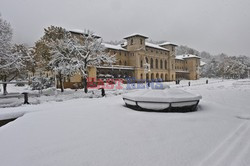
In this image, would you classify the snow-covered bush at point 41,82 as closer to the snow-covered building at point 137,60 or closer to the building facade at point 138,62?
the building facade at point 138,62

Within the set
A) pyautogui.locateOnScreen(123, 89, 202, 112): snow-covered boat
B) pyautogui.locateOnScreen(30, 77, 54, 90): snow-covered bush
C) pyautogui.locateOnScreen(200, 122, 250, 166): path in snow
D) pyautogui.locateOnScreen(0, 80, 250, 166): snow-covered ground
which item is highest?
pyautogui.locateOnScreen(30, 77, 54, 90): snow-covered bush

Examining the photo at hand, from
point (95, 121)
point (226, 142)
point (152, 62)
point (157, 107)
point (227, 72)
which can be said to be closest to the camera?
point (226, 142)

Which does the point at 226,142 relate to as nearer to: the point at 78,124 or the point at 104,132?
the point at 104,132

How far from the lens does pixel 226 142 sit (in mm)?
3398

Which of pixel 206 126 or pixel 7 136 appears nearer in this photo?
pixel 7 136

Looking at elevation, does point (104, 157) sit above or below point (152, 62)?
below

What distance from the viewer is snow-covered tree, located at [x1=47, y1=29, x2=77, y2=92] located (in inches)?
679

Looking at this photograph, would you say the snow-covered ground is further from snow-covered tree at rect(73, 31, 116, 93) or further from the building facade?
the building facade

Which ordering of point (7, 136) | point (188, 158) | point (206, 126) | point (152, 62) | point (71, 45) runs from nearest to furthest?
point (188, 158)
point (7, 136)
point (206, 126)
point (71, 45)
point (152, 62)

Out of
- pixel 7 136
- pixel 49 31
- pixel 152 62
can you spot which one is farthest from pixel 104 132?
pixel 152 62

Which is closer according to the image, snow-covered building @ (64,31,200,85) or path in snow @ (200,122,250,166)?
path in snow @ (200,122,250,166)

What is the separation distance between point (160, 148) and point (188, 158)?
1.84 feet

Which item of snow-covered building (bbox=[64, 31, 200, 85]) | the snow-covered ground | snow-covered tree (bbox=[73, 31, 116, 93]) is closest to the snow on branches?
snow-covered tree (bbox=[73, 31, 116, 93])

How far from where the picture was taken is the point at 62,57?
17781 mm
